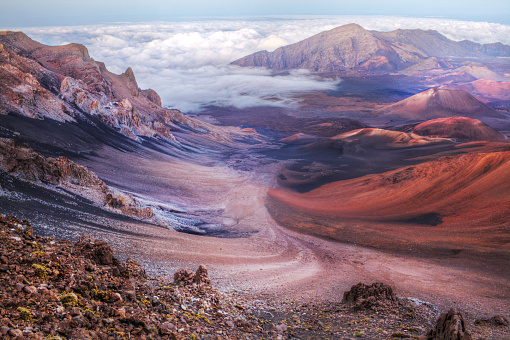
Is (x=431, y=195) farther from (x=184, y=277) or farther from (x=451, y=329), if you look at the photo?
(x=184, y=277)

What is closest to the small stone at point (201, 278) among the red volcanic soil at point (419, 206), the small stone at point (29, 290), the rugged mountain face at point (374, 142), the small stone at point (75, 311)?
the small stone at point (75, 311)

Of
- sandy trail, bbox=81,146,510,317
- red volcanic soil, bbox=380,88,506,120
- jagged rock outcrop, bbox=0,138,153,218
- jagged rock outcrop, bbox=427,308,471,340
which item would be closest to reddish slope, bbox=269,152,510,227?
sandy trail, bbox=81,146,510,317

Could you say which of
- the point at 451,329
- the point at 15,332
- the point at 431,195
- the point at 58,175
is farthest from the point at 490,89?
the point at 15,332

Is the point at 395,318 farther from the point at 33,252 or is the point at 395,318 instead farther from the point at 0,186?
the point at 0,186

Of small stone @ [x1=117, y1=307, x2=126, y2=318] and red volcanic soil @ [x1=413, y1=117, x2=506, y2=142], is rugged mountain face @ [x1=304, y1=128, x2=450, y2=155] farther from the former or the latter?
small stone @ [x1=117, y1=307, x2=126, y2=318]

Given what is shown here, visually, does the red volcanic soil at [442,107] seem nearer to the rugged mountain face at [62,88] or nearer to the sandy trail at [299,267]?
the rugged mountain face at [62,88]

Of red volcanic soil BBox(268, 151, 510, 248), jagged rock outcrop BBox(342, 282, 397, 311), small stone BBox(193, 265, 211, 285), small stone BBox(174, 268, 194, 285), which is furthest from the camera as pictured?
red volcanic soil BBox(268, 151, 510, 248)

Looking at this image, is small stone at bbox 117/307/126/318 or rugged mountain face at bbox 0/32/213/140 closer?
small stone at bbox 117/307/126/318

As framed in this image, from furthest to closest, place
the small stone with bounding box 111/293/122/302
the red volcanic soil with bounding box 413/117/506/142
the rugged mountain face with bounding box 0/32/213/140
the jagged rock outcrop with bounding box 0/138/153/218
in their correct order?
the red volcanic soil with bounding box 413/117/506/142 < the rugged mountain face with bounding box 0/32/213/140 < the jagged rock outcrop with bounding box 0/138/153/218 < the small stone with bounding box 111/293/122/302
